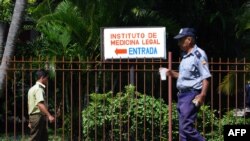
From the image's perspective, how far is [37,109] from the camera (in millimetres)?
10055

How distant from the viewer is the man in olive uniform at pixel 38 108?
9.92 meters

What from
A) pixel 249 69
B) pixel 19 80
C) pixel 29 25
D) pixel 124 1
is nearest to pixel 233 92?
pixel 249 69

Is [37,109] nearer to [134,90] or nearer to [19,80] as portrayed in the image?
[134,90]

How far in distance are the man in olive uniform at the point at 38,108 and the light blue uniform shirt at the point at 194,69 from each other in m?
2.45

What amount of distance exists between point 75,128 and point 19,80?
366 centimetres

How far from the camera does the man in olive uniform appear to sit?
9922mm

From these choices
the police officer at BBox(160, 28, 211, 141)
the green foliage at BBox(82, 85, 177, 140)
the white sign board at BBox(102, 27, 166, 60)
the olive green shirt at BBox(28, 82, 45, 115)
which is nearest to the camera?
the police officer at BBox(160, 28, 211, 141)

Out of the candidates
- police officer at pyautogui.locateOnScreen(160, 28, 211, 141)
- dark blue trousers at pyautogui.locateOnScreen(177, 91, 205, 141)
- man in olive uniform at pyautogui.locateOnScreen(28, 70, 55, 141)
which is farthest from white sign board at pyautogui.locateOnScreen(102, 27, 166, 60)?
dark blue trousers at pyautogui.locateOnScreen(177, 91, 205, 141)

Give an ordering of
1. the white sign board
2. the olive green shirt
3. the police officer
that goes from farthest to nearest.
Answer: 1. the white sign board
2. the olive green shirt
3. the police officer

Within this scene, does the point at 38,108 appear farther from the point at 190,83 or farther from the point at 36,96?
the point at 190,83

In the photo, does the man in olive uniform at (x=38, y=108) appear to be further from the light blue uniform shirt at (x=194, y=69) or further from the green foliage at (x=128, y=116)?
the light blue uniform shirt at (x=194, y=69)

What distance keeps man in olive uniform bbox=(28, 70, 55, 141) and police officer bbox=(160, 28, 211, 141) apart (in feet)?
7.83

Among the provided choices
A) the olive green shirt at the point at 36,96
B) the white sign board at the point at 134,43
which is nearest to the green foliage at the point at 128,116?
the white sign board at the point at 134,43

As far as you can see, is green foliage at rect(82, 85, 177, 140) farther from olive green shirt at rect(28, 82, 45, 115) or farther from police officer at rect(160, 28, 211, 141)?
police officer at rect(160, 28, 211, 141)
